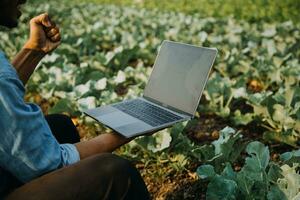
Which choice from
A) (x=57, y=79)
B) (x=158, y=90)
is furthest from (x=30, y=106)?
(x=57, y=79)

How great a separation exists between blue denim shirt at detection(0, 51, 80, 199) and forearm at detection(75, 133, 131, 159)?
29 cm

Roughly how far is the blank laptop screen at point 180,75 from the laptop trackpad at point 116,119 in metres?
0.29

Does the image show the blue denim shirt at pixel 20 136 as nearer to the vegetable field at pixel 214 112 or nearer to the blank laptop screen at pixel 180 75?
the vegetable field at pixel 214 112

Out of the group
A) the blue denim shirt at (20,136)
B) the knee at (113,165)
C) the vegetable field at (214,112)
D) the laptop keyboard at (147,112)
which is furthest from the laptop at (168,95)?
the blue denim shirt at (20,136)

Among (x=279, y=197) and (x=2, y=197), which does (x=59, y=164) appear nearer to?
(x=2, y=197)

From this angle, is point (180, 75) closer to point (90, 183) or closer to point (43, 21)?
point (43, 21)

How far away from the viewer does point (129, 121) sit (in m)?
2.61

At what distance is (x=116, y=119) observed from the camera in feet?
8.93

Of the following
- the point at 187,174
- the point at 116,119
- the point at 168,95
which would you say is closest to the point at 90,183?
the point at 116,119

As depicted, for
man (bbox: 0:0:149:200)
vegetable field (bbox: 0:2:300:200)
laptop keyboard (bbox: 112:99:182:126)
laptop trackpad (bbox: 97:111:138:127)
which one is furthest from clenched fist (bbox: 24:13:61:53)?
vegetable field (bbox: 0:2:300:200)

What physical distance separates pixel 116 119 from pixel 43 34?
0.60 m

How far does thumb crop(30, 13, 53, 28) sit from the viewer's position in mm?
2410

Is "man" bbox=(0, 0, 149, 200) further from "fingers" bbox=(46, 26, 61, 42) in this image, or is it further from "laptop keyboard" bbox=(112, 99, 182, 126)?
"laptop keyboard" bbox=(112, 99, 182, 126)

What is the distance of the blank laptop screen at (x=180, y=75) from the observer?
8.99 feet
